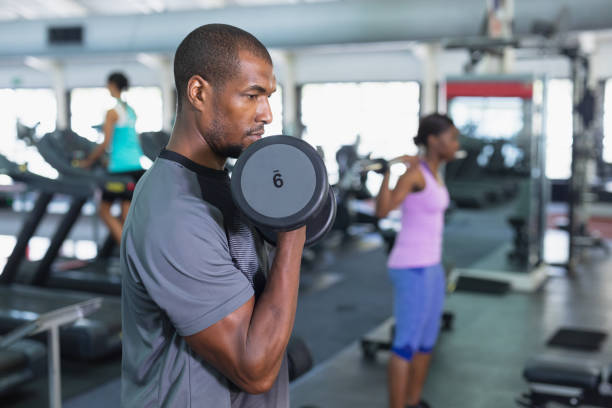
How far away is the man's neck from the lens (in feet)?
3.45

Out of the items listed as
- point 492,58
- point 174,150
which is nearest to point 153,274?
point 174,150

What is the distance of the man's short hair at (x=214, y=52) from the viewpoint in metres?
1.00

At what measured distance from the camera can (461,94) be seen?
5.74m

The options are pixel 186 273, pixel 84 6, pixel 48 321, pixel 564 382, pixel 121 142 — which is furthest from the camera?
pixel 84 6

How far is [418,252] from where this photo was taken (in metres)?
2.60

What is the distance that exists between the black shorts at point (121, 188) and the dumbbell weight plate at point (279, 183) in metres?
3.64

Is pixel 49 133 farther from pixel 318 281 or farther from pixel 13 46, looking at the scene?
pixel 13 46

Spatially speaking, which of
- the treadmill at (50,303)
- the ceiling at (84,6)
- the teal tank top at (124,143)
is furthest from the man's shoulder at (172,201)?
the ceiling at (84,6)

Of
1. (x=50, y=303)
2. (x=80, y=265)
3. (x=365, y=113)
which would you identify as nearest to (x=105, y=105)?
(x=365, y=113)

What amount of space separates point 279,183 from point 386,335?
3.11 meters

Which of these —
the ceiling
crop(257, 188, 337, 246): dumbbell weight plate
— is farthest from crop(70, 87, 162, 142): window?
crop(257, 188, 337, 246): dumbbell weight plate

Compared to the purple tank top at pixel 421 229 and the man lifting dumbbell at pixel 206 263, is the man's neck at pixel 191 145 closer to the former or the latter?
the man lifting dumbbell at pixel 206 263

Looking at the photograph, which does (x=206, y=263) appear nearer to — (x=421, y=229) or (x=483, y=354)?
(x=421, y=229)

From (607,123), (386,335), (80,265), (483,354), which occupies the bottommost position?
(483,354)
